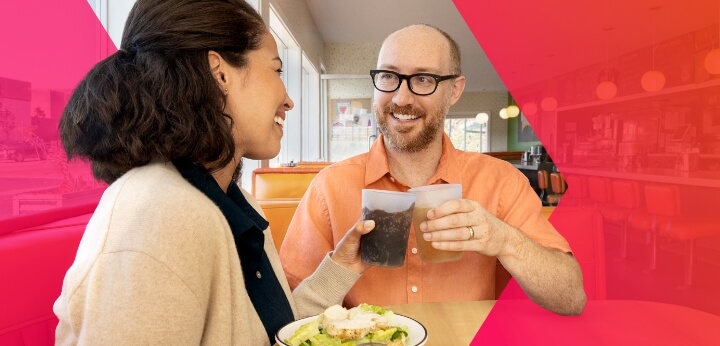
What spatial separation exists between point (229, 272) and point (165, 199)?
163 mm

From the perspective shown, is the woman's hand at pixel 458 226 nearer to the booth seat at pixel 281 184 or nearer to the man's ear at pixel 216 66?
the man's ear at pixel 216 66

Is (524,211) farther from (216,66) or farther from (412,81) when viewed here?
(216,66)

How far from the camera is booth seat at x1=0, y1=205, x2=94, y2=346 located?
85cm

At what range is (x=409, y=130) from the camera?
166cm

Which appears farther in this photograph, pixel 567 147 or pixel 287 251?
pixel 567 147

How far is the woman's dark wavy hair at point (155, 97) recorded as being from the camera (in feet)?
2.88

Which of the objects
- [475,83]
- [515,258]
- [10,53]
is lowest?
[515,258]

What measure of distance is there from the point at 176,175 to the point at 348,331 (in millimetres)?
378

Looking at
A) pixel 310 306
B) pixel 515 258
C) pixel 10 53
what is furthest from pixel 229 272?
pixel 10 53

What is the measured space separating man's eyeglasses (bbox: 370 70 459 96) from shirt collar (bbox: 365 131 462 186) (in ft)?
0.59

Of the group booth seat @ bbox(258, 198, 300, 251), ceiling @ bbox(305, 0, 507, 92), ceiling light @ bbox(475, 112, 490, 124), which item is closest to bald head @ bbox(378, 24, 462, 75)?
booth seat @ bbox(258, 198, 300, 251)

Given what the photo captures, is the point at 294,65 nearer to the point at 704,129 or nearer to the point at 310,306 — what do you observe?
the point at 704,129

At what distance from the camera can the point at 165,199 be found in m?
0.77
